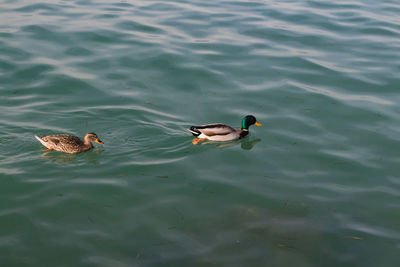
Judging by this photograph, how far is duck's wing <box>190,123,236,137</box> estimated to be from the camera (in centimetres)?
1048

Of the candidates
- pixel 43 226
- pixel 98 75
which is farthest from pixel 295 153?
pixel 98 75

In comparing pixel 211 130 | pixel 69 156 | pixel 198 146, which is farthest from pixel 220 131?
pixel 69 156

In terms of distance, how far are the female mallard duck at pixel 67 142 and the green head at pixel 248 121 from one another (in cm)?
329

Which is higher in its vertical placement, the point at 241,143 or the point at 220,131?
the point at 220,131

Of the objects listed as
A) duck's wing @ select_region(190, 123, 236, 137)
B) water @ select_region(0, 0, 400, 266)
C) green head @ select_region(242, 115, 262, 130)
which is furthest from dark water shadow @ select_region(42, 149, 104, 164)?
green head @ select_region(242, 115, 262, 130)

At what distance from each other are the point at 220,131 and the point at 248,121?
0.82 m

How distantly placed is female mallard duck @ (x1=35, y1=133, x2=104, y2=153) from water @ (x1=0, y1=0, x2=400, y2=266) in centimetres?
18

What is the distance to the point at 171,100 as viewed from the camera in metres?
12.5

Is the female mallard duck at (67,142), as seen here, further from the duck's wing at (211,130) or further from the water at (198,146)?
the duck's wing at (211,130)

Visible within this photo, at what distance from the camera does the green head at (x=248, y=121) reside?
11180mm

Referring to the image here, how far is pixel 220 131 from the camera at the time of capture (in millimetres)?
10773

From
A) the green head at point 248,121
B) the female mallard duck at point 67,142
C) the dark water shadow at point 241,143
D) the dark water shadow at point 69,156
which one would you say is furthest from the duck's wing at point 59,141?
the green head at point 248,121

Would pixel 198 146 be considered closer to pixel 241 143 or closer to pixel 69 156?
pixel 241 143

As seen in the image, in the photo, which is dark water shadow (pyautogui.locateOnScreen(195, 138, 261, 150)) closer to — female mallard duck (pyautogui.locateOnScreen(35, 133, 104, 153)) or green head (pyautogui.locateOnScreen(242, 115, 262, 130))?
green head (pyautogui.locateOnScreen(242, 115, 262, 130))
